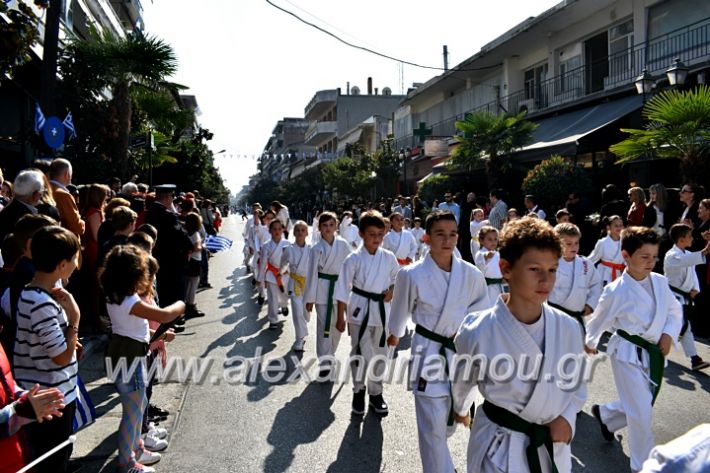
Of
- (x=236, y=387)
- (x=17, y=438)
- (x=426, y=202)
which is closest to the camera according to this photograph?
(x=17, y=438)

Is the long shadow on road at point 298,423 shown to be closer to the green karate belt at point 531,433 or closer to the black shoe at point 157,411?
the black shoe at point 157,411

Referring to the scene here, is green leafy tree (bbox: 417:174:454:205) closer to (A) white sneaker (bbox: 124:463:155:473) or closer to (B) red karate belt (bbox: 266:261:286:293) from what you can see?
→ (B) red karate belt (bbox: 266:261:286:293)

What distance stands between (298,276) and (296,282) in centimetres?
9

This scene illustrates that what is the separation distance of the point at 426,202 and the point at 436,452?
18.3 metres

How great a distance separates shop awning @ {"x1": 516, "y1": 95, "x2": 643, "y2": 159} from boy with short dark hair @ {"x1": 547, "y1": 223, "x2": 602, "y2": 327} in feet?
35.1

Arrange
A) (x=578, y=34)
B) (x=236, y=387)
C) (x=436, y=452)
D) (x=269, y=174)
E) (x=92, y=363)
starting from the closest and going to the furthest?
(x=436, y=452) < (x=236, y=387) < (x=92, y=363) < (x=578, y=34) < (x=269, y=174)

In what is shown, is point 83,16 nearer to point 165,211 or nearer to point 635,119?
point 165,211

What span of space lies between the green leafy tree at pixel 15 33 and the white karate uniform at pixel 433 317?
4.47 metres

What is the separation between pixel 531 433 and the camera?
2.76 m

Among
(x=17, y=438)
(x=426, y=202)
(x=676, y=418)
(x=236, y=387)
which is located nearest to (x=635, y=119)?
(x=426, y=202)

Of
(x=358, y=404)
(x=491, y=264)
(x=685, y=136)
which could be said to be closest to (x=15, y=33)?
(x=358, y=404)

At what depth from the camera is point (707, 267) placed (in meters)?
9.03

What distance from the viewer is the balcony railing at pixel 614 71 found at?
15539mm

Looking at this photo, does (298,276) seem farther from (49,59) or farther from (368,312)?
(49,59)
